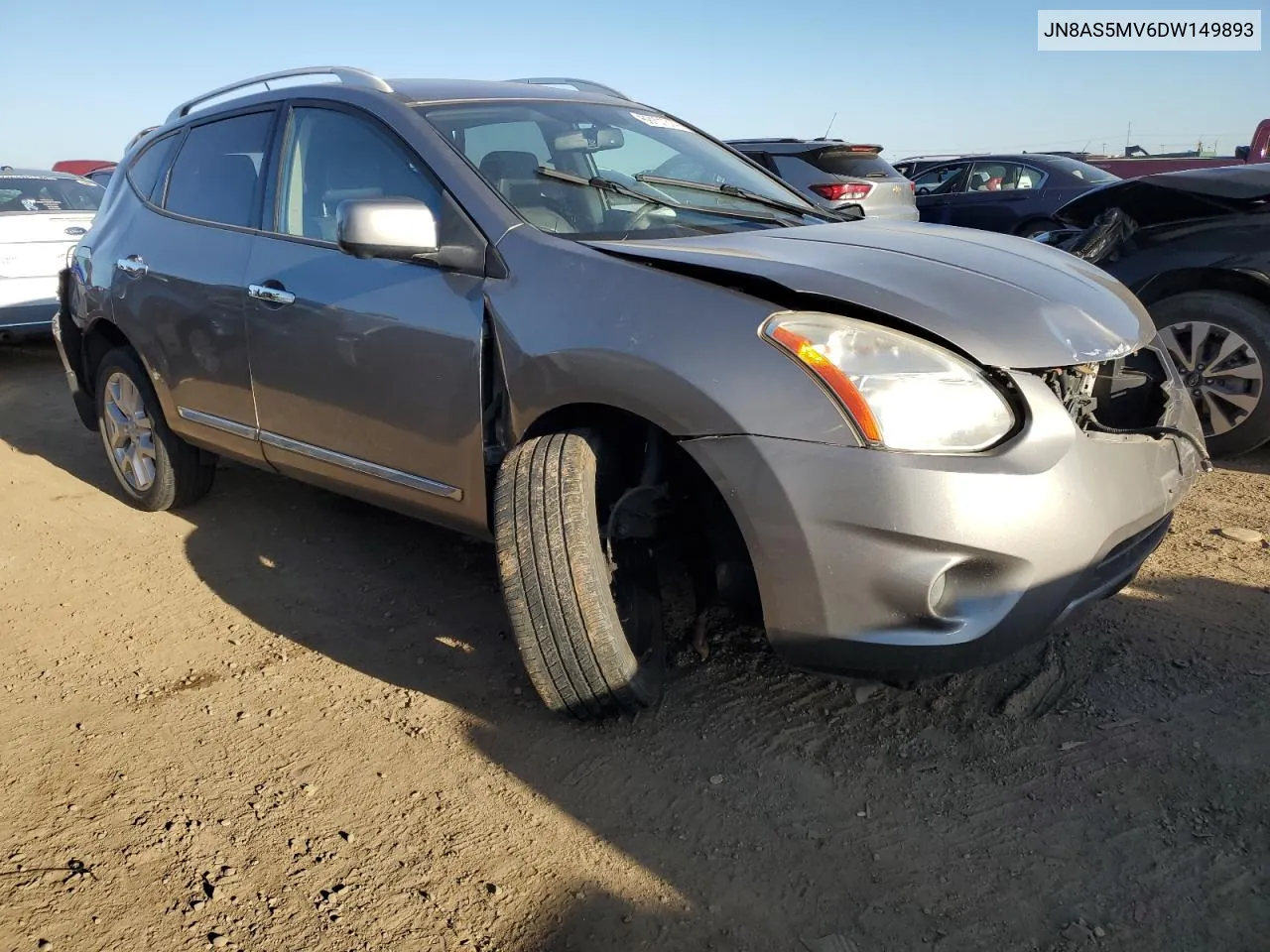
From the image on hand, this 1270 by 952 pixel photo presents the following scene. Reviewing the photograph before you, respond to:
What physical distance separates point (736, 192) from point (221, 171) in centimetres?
197

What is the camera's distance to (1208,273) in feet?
14.0

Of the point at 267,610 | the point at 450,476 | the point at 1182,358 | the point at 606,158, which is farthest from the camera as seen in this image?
the point at 1182,358

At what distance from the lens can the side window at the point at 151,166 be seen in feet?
13.6

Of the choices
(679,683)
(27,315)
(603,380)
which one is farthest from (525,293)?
(27,315)

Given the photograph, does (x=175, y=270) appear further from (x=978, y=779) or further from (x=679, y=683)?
(x=978, y=779)

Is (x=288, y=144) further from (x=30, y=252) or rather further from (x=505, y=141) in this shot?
(x=30, y=252)

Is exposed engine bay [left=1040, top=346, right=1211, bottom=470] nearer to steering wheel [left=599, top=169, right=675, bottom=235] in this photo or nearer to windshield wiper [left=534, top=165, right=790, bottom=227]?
windshield wiper [left=534, top=165, right=790, bottom=227]

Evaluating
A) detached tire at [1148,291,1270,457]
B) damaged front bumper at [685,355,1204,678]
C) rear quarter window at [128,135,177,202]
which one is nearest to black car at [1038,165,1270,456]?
detached tire at [1148,291,1270,457]

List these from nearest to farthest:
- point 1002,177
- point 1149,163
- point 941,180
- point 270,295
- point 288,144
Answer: point 270,295 → point 288,144 → point 1002,177 → point 941,180 → point 1149,163

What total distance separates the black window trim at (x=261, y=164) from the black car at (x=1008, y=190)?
789 cm

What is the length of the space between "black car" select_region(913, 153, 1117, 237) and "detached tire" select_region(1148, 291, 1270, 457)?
20.1 ft

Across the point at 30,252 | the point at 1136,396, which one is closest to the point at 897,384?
the point at 1136,396

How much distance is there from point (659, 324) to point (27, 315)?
277 inches

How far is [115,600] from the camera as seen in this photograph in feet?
11.7
